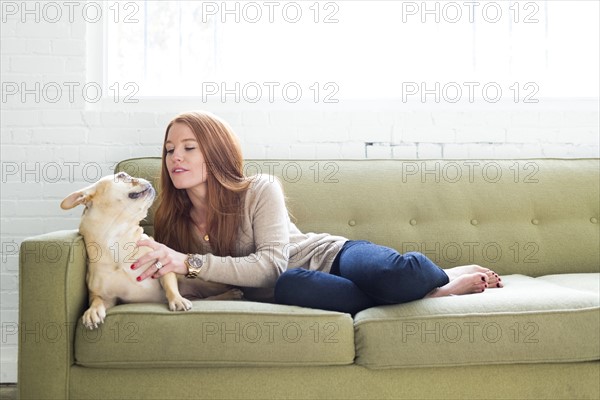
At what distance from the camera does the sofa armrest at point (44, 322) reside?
5.77 feet

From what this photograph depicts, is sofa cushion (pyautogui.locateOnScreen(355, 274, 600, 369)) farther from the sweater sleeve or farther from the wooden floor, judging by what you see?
the wooden floor

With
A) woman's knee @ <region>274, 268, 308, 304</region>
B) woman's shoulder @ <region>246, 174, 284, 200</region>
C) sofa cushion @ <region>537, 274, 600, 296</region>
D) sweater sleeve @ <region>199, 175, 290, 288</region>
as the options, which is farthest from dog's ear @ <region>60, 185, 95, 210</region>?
sofa cushion @ <region>537, 274, 600, 296</region>

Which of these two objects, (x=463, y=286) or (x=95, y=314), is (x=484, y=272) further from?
(x=95, y=314)

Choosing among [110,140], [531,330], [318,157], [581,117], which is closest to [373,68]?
[318,157]

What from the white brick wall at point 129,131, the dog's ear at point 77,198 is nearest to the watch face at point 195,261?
the dog's ear at point 77,198

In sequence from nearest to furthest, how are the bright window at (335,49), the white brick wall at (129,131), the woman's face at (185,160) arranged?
the woman's face at (185,160) < the white brick wall at (129,131) < the bright window at (335,49)

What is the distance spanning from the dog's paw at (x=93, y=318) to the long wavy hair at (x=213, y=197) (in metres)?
0.42

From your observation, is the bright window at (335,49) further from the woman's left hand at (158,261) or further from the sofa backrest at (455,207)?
the woman's left hand at (158,261)

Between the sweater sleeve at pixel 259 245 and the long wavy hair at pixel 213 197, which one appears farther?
the long wavy hair at pixel 213 197

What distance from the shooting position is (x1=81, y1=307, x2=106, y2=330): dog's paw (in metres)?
1.78

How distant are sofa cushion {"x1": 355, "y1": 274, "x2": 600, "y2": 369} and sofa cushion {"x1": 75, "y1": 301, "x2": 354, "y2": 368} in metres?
0.09

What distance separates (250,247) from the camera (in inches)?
85.6

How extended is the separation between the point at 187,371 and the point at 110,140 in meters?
1.40

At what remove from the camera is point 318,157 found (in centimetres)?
294
